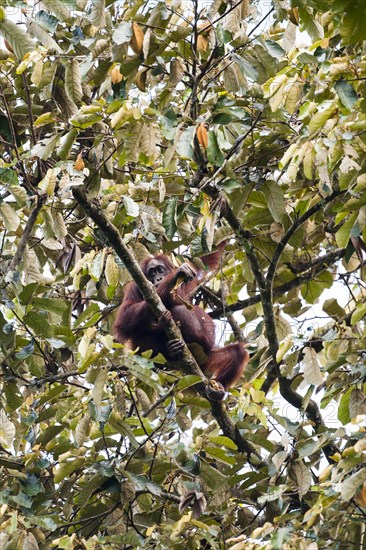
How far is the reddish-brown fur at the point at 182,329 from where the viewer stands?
5.81m

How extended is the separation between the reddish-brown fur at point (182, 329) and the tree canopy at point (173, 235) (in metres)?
0.45

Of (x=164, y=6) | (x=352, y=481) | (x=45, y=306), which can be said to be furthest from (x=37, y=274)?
(x=352, y=481)

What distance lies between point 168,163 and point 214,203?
466 mm

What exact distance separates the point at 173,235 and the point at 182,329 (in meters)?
1.64

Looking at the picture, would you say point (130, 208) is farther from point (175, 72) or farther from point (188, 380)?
point (188, 380)

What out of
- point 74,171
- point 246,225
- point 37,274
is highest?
point 74,171

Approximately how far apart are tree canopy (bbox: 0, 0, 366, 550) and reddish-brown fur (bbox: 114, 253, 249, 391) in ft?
1.47

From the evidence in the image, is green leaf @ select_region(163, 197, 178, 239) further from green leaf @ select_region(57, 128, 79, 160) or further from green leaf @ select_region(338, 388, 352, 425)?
green leaf @ select_region(338, 388, 352, 425)

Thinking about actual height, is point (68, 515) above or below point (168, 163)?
below

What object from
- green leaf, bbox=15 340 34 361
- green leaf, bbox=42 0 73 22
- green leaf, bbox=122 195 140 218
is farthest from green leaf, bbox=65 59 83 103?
green leaf, bbox=15 340 34 361

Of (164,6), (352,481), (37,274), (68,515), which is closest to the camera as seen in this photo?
(352,481)

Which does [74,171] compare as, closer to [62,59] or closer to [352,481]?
[62,59]

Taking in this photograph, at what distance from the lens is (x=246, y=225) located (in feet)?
16.9

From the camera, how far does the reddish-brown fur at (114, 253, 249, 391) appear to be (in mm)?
5809
